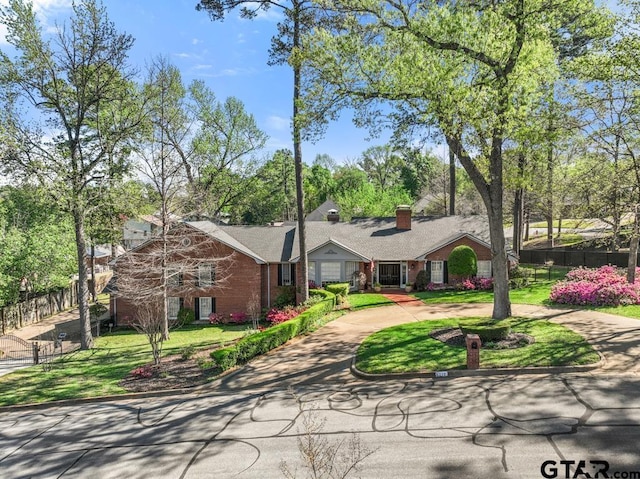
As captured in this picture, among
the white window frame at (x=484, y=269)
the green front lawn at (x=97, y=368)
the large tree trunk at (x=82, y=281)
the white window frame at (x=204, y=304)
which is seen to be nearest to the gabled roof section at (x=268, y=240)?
the white window frame at (x=204, y=304)

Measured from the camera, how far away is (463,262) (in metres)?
27.8

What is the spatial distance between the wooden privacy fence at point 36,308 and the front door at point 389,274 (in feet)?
82.6

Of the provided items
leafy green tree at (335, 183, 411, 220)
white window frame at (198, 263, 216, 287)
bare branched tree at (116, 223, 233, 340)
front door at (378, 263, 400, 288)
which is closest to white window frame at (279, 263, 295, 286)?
bare branched tree at (116, 223, 233, 340)

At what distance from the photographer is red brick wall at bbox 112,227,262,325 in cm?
2677

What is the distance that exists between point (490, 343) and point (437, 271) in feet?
52.3

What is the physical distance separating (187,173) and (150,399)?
13.7 m

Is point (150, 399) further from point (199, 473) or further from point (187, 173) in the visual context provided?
point (187, 173)

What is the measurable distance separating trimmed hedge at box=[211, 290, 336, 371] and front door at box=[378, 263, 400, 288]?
1089 centimetres

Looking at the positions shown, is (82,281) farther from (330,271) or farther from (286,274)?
(330,271)

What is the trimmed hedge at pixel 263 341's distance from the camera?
572 inches

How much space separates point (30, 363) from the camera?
65.3ft

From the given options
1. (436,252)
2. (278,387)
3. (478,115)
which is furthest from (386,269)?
(278,387)

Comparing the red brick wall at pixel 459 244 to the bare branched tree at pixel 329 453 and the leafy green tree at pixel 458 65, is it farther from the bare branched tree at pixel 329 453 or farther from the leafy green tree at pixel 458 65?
the bare branched tree at pixel 329 453

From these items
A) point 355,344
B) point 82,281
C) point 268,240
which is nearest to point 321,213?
point 268,240
